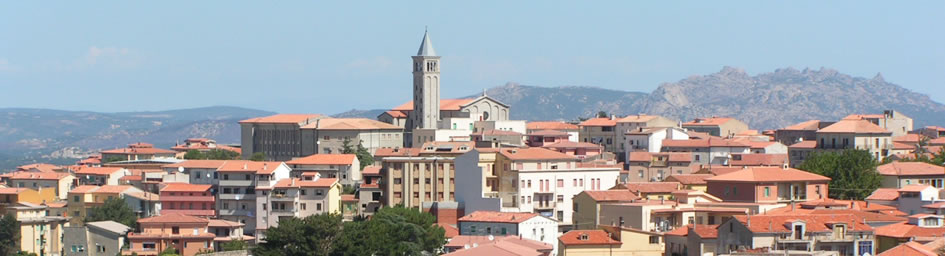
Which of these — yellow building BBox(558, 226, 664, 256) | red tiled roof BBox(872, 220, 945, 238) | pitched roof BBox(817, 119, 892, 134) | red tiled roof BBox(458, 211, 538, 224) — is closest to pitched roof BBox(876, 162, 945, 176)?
pitched roof BBox(817, 119, 892, 134)

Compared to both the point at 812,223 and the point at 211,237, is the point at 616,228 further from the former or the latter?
the point at 211,237

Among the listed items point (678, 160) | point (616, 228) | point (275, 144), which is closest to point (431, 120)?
point (275, 144)

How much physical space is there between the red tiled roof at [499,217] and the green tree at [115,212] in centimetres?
2051

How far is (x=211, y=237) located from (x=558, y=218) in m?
15.6

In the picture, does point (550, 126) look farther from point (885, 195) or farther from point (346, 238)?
point (346, 238)

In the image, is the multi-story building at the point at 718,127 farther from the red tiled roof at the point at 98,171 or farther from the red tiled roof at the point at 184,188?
the red tiled roof at the point at 184,188

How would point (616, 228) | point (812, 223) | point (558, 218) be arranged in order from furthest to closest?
point (558, 218) → point (616, 228) → point (812, 223)

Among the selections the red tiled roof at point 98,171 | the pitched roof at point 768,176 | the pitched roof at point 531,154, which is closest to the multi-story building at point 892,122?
the pitched roof at point 531,154

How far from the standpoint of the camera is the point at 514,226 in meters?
64.2

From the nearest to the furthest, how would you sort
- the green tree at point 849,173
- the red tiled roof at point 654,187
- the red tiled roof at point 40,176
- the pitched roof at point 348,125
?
the red tiled roof at point 654,187, the green tree at point 849,173, the red tiled roof at point 40,176, the pitched roof at point 348,125

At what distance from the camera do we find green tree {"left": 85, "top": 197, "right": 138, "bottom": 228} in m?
80.8

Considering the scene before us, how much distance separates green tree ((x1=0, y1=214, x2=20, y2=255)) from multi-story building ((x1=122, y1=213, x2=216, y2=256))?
650cm

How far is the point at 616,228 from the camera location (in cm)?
5769

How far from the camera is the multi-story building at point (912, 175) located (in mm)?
74250
